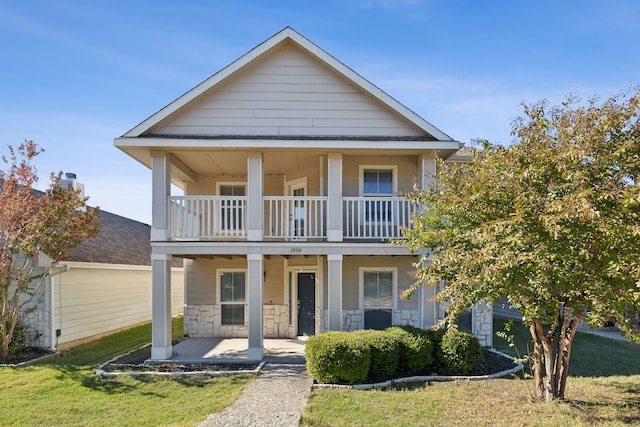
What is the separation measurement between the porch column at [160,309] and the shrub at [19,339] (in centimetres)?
405

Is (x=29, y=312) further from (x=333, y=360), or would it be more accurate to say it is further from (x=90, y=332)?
(x=333, y=360)

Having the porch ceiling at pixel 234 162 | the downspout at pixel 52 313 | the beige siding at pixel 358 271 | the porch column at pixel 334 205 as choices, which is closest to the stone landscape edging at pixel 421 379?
the beige siding at pixel 358 271

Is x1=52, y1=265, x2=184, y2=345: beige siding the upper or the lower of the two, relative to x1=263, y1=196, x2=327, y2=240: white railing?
lower

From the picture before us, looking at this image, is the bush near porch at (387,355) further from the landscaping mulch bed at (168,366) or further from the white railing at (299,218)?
the white railing at (299,218)

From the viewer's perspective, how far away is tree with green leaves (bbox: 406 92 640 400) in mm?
5672

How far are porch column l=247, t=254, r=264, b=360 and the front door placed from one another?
10.9 feet

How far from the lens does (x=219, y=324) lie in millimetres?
14047

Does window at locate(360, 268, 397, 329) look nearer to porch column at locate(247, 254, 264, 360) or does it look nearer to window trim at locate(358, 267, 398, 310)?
window trim at locate(358, 267, 398, 310)

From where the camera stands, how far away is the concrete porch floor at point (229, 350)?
10.5m

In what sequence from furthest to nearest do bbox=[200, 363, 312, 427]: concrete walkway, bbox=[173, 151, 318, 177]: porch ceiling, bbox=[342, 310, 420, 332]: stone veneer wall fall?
1. bbox=[342, 310, 420, 332]: stone veneer wall
2. bbox=[173, 151, 318, 177]: porch ceiling
3. bbox=[200, 363, 312, 427]: concrete walkway

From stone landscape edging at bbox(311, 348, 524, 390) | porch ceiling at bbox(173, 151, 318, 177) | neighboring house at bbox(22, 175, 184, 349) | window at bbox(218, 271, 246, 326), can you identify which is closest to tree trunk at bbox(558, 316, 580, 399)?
stone landscape edging at bbox(311, 348, 524, 390)

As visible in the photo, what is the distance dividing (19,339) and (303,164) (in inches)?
370

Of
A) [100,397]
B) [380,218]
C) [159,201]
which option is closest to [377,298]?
[380,218]

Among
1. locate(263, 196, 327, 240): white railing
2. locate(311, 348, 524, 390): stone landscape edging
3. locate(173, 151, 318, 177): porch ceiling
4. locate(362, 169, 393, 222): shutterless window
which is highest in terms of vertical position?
locate(173, 151, 318, 177): porch ceiling
